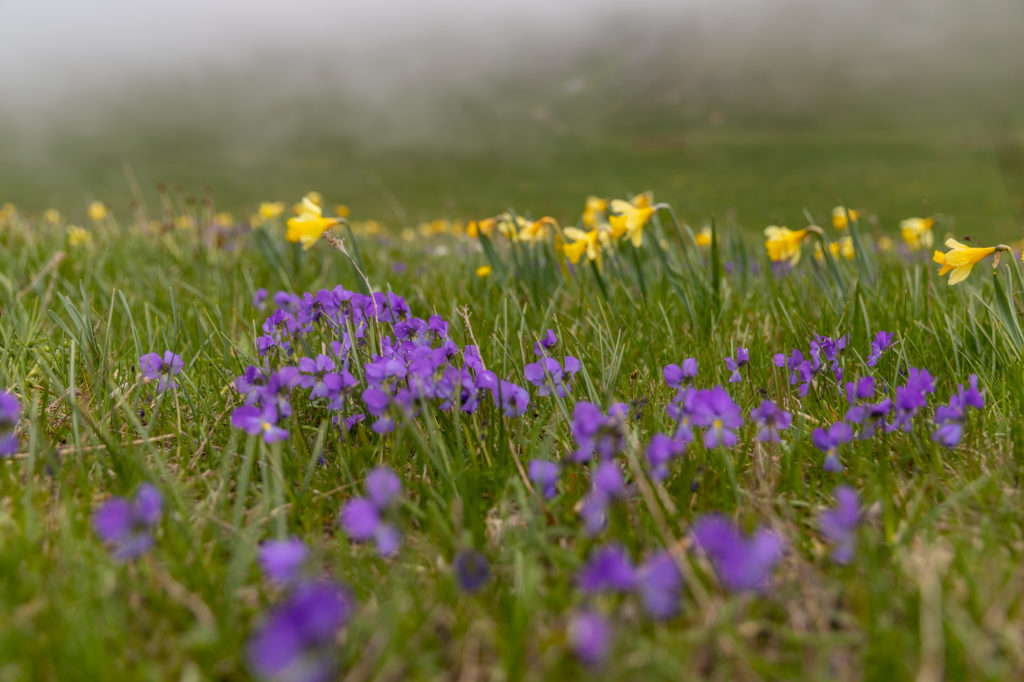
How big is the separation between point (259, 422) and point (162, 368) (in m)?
0.53

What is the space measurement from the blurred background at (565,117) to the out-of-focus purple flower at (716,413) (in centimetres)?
71

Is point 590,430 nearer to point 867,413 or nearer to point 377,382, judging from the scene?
point 377,382

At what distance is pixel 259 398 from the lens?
1.73 m

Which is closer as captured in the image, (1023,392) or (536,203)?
(1023,392)

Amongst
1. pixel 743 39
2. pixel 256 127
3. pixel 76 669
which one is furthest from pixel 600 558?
pixel 743 39

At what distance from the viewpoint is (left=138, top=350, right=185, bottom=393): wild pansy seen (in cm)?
187

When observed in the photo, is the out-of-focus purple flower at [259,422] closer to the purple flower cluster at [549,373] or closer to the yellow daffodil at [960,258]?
the purple flower cluster at [549,373]

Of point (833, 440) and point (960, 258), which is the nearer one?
point (833, 440)

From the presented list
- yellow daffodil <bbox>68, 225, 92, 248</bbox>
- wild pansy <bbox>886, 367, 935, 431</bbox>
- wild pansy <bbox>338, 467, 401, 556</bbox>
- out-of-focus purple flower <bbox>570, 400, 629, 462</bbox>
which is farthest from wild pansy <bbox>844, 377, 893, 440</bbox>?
yellow daffodil <bbox>68, 225, 92, 248</bbox>

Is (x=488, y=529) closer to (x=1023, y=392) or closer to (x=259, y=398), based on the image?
(x=259, y=398)

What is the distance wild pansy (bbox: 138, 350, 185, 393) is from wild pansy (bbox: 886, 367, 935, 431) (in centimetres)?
185

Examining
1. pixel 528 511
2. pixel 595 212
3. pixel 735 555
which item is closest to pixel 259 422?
pixel 528 511

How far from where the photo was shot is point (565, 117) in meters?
62.8

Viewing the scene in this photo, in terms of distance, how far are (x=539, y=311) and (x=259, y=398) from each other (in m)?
1.40
